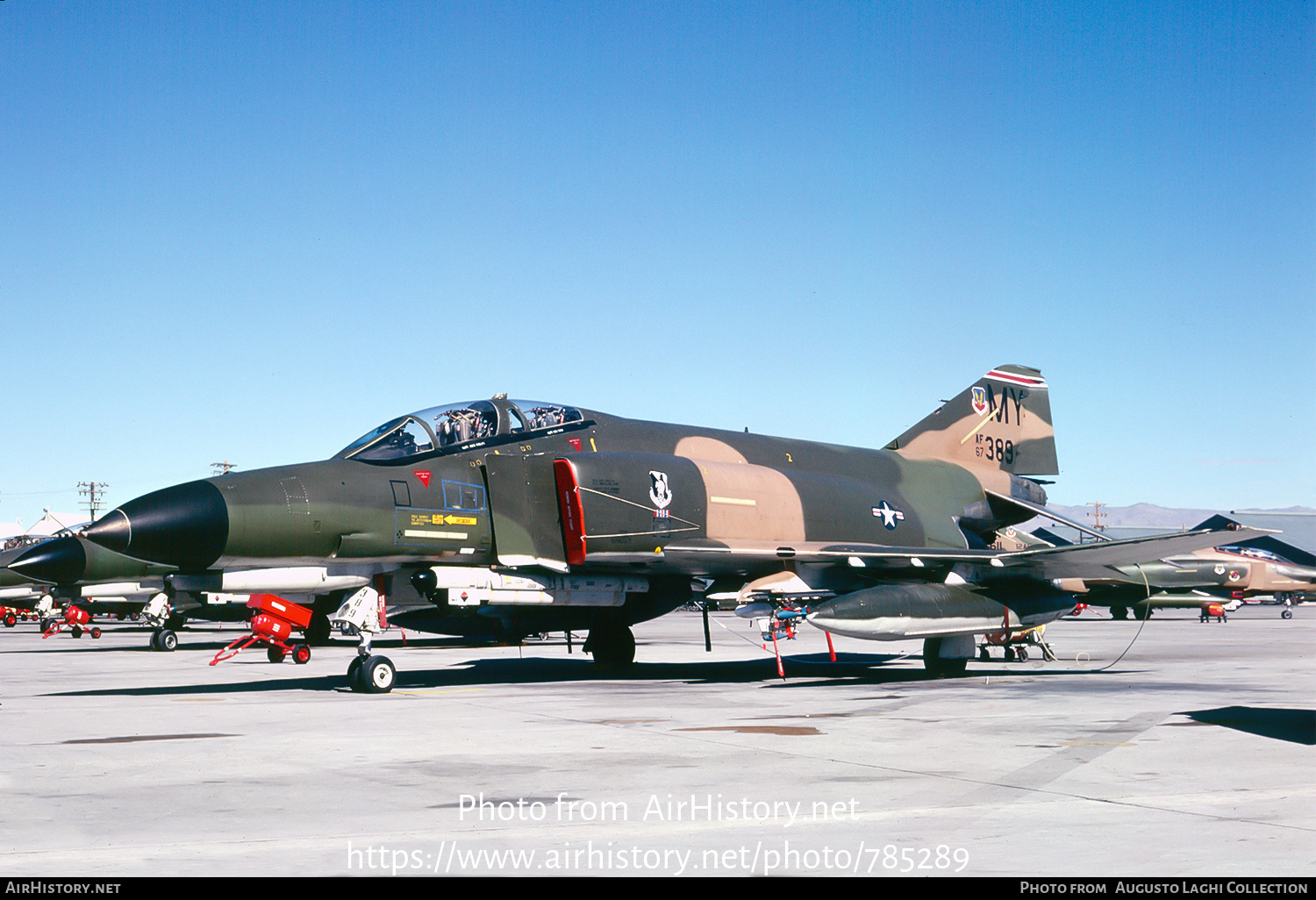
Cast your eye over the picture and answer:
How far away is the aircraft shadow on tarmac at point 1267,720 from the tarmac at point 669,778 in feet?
0.18

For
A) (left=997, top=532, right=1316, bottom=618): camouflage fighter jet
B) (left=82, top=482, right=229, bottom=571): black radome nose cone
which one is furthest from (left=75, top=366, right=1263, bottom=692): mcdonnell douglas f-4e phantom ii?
(left=997, top=532, right=1316, bottom=618): camouflage fighter jet

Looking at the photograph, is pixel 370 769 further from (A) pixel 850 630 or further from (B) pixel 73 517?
(B) pixel 73 517

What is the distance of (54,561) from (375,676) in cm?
716

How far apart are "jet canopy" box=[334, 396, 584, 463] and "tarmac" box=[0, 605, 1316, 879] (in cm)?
290

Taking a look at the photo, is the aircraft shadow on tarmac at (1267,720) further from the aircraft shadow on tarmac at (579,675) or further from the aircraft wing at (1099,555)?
the aircraft shadow on tarmac at (579,675)

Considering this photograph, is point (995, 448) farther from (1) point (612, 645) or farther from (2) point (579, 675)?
(2) point (579, 675)

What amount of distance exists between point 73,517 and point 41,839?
9495 centimetres

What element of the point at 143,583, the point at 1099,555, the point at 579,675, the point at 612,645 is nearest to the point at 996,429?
the point at 1099,555

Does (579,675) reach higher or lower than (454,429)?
lower

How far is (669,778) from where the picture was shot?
23.7 feet

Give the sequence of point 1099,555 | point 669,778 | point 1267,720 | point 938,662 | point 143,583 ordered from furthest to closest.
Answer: point 143,583
point 938,662
point 1099,555
point 1267,720
point 669,778

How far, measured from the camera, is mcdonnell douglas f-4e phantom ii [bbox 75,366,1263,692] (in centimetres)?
1232

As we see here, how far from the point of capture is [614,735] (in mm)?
9484
